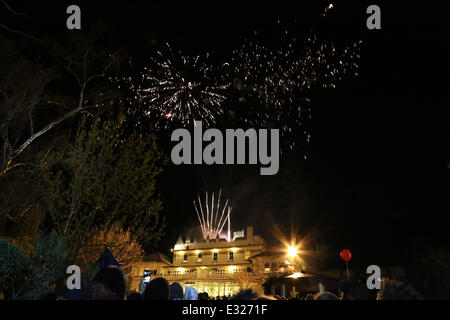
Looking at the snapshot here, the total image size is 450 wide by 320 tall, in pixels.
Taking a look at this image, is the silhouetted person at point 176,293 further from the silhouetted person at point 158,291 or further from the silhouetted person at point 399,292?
the silhouetted person at point 399,292

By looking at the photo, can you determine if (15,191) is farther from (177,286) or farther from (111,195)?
(177,286)

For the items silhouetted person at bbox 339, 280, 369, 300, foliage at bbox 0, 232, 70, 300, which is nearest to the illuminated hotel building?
foliage at bbox 0, 232, 70, 300

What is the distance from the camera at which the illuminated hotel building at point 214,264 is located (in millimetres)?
39844

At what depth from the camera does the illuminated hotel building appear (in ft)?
131

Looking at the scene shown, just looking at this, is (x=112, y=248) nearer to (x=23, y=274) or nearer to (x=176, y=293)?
(x=23, y=274)

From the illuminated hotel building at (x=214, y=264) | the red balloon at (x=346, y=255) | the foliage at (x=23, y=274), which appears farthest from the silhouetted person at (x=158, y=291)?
the illuminated hotel building at (x=214, y=264)

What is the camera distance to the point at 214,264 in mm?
46812

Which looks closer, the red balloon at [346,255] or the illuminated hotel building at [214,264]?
the red balloon at [346,255]

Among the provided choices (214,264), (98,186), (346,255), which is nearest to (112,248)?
(98,186)

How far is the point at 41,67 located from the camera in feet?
41.7

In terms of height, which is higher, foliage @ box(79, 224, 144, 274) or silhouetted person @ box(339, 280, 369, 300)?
silhouetted person @ box(339, 280, 369, 300)

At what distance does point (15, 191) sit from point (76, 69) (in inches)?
260

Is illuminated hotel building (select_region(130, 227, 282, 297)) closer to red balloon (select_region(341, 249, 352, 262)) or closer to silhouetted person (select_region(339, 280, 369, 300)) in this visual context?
red balloon (select_region(341, 249, 352, 262))

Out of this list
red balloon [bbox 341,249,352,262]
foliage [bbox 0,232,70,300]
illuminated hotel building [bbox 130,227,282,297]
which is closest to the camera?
foliage [bbox 0,232,70,300]
